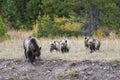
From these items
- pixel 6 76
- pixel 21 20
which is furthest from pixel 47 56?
pixel 21 20

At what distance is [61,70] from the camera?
12609 millimetres

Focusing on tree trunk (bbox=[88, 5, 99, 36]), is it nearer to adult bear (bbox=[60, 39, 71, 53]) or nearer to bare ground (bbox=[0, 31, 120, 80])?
adult bear (bbox=[60, 39, 71, 53])

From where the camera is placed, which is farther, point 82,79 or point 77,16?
point 77,16

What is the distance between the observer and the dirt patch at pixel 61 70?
12.1 meters

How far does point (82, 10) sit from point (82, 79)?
50.1ft

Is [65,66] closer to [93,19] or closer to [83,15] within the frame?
[93,19]

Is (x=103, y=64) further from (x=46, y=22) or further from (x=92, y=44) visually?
(x=46, y=22)

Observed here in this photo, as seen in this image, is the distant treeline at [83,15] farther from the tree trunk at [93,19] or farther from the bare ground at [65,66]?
the bare ground at [65,66]

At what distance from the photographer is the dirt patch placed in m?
12.1

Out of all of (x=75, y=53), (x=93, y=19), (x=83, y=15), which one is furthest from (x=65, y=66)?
(x=83, y=15)

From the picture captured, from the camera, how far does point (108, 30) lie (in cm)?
2708

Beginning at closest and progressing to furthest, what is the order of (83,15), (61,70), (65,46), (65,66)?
1. (61,70)
2. (65,66)
3. (65,46)
4. (83,15)

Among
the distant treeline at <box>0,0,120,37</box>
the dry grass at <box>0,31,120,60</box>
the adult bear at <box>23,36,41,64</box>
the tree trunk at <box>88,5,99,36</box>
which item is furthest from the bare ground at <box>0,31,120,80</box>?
the tree trunk at <box>88,5,99,36</box>

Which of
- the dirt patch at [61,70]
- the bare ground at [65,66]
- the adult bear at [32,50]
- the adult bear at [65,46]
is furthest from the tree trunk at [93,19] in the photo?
the dirt patch at [61,70]
